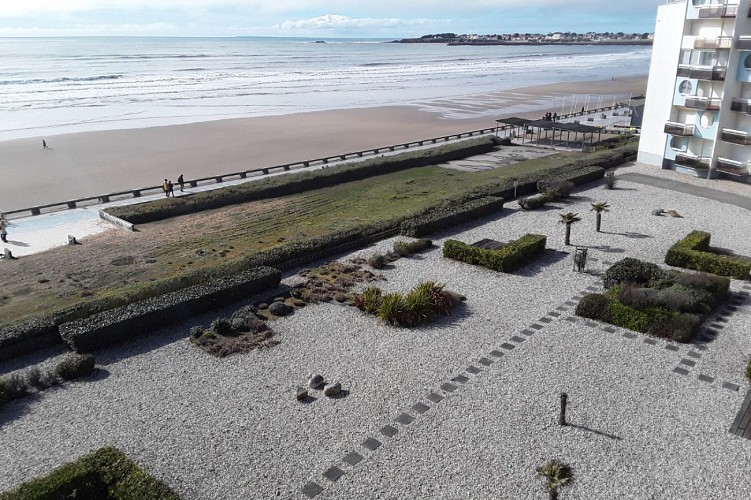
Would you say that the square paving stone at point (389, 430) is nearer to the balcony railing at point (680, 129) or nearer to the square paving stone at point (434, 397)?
the square paving stone at point (434, 397)

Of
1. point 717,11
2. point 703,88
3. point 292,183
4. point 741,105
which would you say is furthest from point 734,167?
point 292,183

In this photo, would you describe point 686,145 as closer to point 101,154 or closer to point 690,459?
point 690,459

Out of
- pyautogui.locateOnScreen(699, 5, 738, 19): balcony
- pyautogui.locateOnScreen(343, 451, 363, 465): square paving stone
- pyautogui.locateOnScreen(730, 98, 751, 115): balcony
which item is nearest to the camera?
pyautogui.locateOnScreen(343, 451, 363, 465): square paving stone

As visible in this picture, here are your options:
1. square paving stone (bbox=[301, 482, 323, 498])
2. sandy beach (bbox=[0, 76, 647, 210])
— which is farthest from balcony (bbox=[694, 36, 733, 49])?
square paving stone (bbox=[301, 482, 323, 498])

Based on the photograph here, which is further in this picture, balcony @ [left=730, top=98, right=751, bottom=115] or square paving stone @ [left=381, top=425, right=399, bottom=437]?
balcony @ [left=730, top=98, right=751, bottom=115]

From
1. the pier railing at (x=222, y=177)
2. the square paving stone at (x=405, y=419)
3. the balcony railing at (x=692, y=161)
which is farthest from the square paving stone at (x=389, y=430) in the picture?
the balcony railing at (x=692, y=161)

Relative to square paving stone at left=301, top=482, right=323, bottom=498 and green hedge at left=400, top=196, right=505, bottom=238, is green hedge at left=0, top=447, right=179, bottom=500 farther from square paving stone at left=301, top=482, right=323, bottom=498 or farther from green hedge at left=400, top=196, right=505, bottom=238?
green hedge at left=400, top=196, right=505, bottom=238
